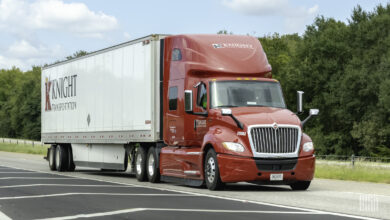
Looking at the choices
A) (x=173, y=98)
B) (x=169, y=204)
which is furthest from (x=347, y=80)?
(x=169, y=204)

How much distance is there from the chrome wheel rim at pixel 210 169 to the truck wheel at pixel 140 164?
14.9 feet

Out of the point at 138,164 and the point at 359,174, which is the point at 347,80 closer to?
the point at 359,174

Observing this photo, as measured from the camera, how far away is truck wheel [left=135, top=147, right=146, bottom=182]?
22.2m

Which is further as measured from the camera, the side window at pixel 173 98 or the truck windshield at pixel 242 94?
the side window at pixel 173 98

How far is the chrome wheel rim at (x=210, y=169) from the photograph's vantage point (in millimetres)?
17688

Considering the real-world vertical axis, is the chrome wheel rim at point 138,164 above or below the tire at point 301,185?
above

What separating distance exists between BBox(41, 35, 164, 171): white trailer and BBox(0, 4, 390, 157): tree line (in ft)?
105

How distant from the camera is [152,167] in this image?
21547 mm

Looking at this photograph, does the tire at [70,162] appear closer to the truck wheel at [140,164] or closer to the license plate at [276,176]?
the truck wheel at [140,164]

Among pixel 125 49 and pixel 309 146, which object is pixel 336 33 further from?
pixel 309 146

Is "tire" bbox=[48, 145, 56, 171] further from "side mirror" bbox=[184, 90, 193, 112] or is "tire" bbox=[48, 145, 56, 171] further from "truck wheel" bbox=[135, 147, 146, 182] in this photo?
"side mirror" bbox=[184, 90, 193, 112]

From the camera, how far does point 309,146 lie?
17.7 m

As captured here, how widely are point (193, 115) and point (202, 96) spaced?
710 mm

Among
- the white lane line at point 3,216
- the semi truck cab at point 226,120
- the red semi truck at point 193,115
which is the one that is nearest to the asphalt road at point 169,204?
the white lane line at point 3,216
